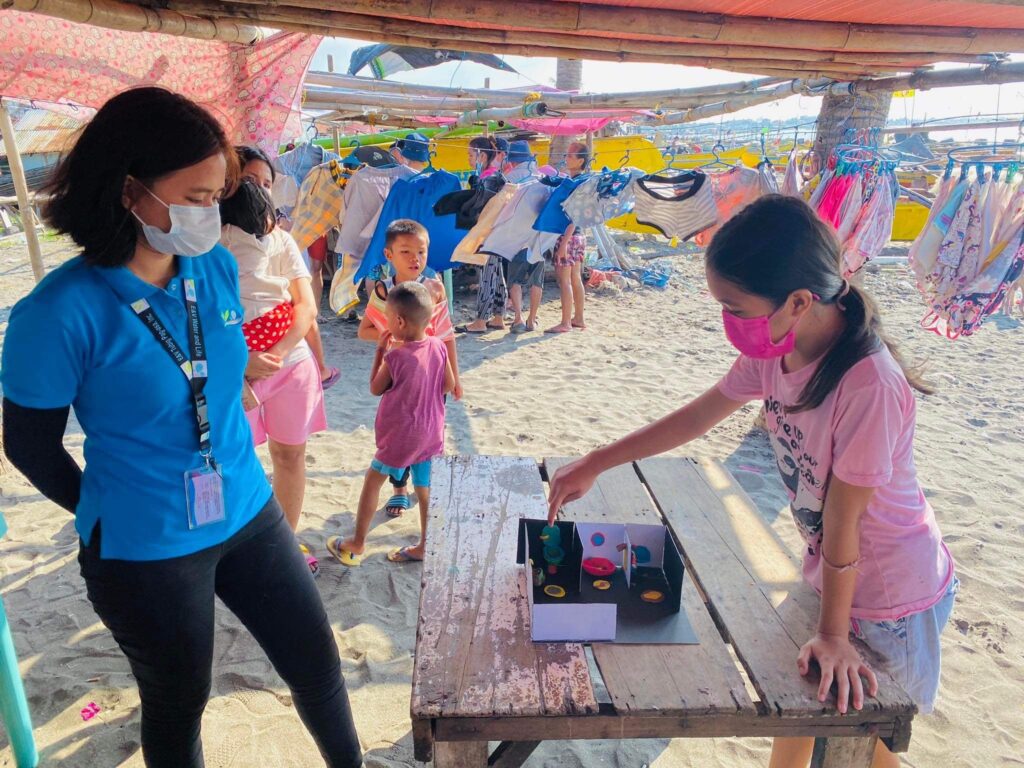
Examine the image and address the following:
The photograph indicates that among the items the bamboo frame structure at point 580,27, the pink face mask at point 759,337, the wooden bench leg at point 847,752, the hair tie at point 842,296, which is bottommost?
the wooden bench leg at point 847,752

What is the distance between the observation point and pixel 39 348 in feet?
4.24

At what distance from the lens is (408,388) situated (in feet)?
9.73

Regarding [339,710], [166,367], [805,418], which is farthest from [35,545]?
[805,418]

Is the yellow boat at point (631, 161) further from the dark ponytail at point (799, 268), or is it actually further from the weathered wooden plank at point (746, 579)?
the dark ponytail at point (799, 268)

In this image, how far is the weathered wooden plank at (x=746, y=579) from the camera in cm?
134

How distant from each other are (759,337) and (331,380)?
14.1 ft

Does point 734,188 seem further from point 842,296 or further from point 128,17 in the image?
point 128,17

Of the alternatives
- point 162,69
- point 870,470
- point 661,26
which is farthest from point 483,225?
point 870,470

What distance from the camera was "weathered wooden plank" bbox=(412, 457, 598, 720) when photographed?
1285mm

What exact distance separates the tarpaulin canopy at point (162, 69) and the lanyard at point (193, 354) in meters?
1.90

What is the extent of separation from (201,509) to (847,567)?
143 cm

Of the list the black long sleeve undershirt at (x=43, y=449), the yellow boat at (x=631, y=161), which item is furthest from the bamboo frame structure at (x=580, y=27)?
the yellow boat at (x=631, y=161)

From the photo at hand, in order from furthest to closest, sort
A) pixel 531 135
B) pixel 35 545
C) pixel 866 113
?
pixel 531 135
pixel 866 113
pixel 35 545

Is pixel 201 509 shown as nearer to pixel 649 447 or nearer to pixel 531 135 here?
pixel 649 447
